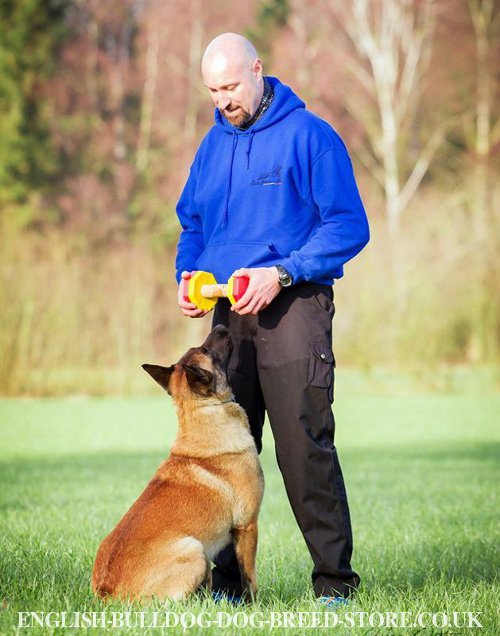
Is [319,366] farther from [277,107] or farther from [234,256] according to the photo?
[277,107]

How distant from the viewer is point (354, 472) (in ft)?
35.6

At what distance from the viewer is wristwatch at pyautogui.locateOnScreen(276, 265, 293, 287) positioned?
4.14 m

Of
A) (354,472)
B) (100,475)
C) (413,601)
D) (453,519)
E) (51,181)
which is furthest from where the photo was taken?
(51,181)

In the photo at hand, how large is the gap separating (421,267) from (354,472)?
11.2m

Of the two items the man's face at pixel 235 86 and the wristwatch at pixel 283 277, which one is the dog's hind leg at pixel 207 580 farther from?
the man's face at pixel 235 86

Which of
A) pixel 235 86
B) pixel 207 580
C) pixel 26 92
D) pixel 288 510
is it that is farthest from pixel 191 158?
pixel 207 580

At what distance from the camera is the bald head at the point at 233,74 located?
13.9ft

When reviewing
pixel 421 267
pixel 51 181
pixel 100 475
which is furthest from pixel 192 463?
pixel 51 181

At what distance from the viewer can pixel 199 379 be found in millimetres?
4398

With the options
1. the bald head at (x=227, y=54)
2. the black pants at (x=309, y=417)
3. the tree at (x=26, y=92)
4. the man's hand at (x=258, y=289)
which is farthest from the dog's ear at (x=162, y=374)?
the tree at (x=26, y=92)

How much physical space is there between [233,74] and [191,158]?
953 inches

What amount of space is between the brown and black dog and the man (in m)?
0.19

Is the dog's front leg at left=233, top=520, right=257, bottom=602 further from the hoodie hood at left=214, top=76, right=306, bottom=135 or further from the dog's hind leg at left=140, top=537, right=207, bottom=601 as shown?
the hoodie hood at left=214, top=76, right=306, bottom=135

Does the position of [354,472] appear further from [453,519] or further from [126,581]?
[126,581]
